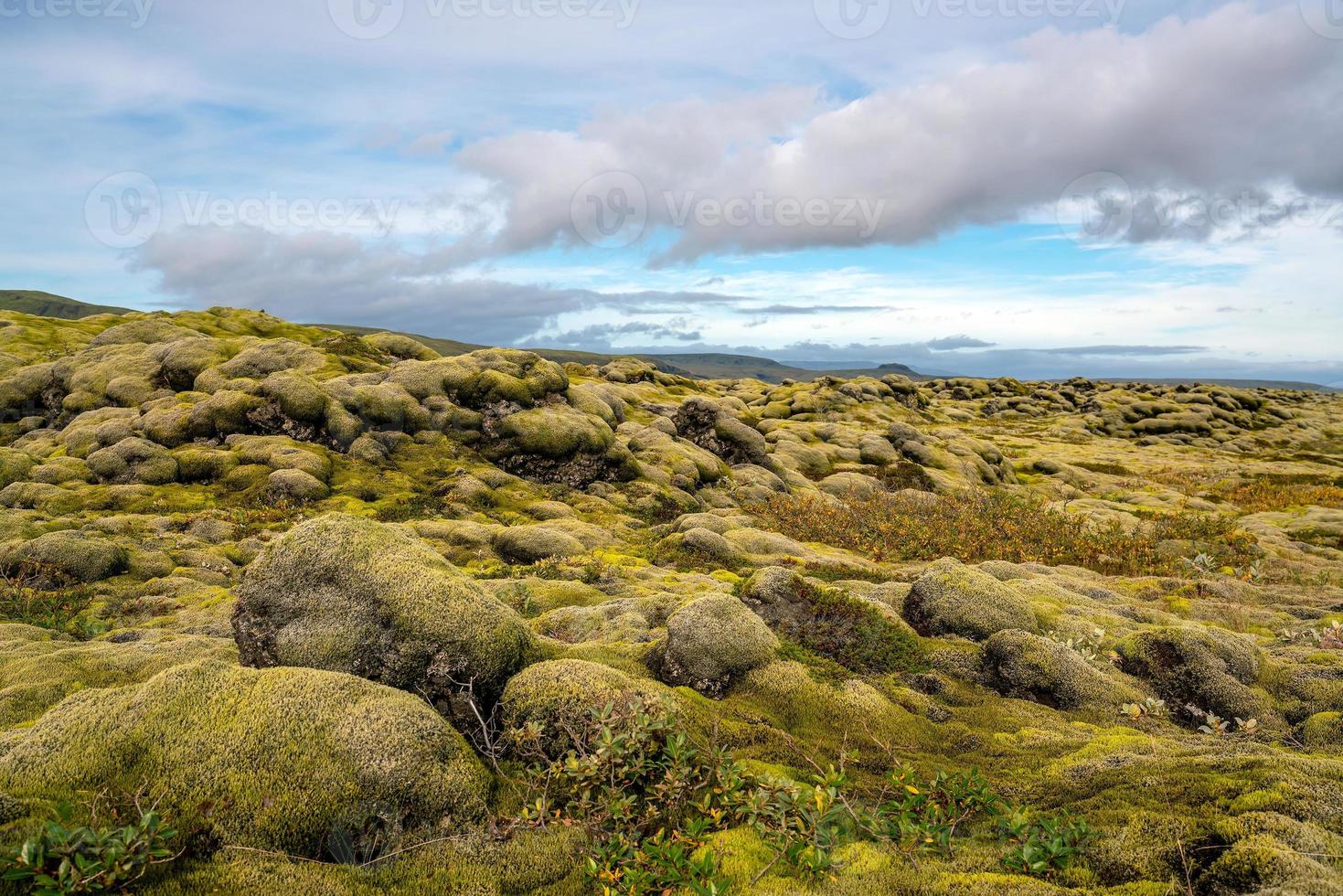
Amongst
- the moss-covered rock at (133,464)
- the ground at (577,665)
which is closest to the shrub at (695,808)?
the ground at (577,665)

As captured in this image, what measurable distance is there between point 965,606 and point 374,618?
12343 mm

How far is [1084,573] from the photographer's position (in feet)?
78.4

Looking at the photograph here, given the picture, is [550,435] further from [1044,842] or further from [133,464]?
[1044,842]

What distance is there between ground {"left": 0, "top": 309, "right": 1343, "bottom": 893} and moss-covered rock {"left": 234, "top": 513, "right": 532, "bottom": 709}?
0.05 metres

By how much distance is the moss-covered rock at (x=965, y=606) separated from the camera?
14.8 metres

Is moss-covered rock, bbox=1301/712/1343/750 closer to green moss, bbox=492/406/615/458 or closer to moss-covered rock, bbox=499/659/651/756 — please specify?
moss-covered rock, bbox=499/659/651/756

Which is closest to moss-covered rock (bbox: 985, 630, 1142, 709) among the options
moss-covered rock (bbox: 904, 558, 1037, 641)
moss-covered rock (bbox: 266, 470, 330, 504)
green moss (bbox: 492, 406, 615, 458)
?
moss-covered rock (bbox: 904, 558, 1037, 641)

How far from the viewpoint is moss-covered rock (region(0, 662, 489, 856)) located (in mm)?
6379

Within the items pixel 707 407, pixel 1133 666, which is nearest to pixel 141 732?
pixel 1133 666

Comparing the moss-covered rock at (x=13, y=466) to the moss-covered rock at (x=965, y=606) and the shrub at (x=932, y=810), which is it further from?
the shrub at (x=932, y=810)

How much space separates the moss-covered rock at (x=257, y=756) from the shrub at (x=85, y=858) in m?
0.88

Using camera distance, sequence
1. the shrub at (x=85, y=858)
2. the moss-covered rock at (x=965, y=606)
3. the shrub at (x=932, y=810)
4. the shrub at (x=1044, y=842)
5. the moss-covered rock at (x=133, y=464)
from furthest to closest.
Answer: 1. the moss-covered rock at (x=133, y=464)
2. the moss-covered rock at (x=965, y=606)
3. the shrub at (x=932, y=810)
4. the shrub at (x=1044, y=842)
5. the shrub at (x=85, y=858)

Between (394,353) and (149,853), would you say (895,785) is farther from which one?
(394,353)

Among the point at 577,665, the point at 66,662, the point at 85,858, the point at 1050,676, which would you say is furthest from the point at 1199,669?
the point at 66,662
